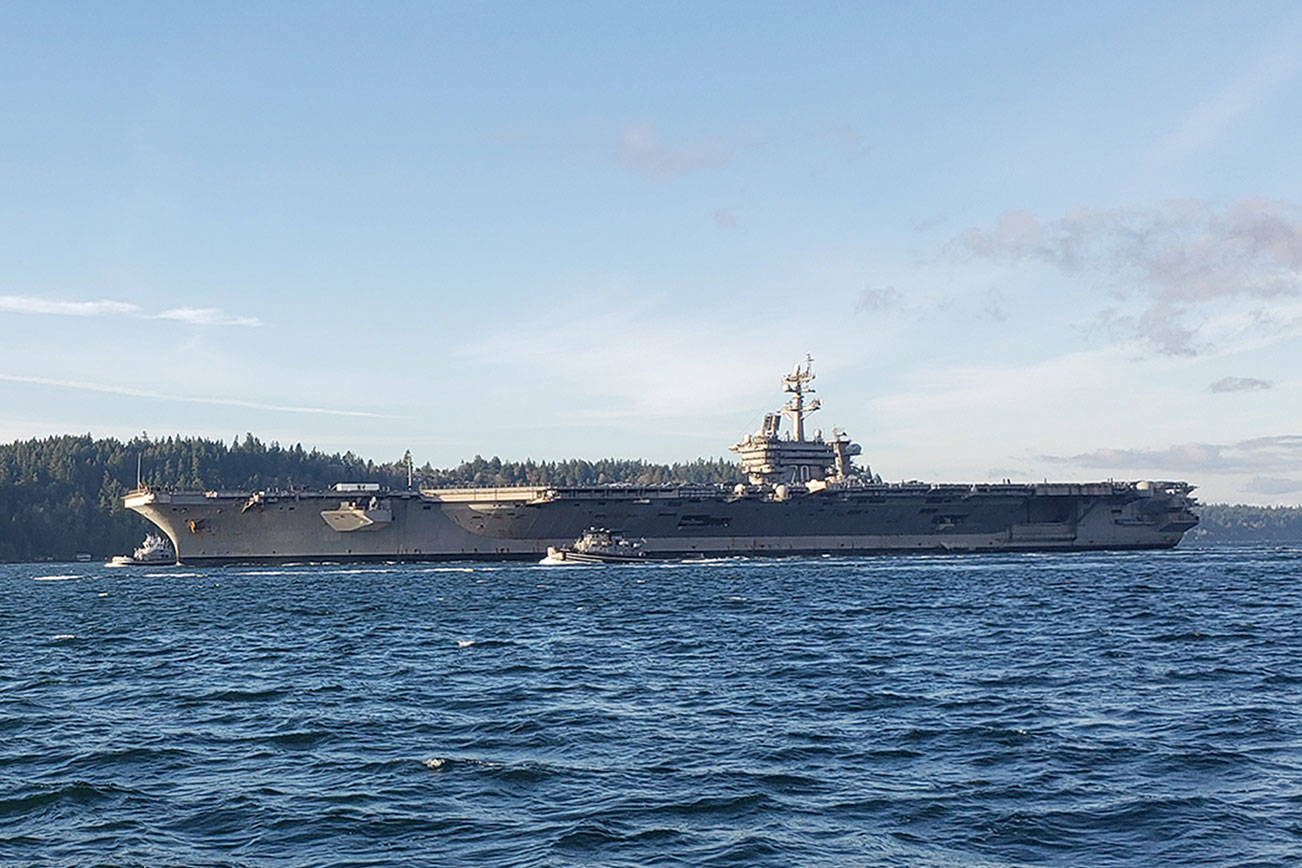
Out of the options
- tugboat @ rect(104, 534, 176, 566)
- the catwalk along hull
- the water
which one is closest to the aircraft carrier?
the catwalk along hull

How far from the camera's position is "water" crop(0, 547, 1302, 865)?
36.3 ft

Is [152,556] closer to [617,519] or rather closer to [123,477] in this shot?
[617,519]

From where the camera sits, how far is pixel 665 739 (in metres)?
15.5

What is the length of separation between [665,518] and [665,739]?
51.9 meters

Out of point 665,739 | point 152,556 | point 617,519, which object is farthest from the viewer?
point 152,556

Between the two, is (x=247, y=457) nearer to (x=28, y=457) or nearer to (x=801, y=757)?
(x=28, y=457)

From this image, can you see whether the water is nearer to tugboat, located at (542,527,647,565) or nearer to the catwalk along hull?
tugboat, located at (542,527,647,565)

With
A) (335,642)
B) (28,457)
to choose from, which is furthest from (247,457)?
(335,642)

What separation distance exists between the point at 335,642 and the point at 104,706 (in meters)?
8.96

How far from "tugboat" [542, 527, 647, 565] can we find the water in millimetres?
29161

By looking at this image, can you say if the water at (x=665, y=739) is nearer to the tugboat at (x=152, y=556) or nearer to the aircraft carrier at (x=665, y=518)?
the aircraft carrier at (x=665, y=518)

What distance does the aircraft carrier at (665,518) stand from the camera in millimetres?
65812

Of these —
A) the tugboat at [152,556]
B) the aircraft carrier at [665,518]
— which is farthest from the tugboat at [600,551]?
the tugboat at [152,556]

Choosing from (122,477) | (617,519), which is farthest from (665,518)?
(122,477)
